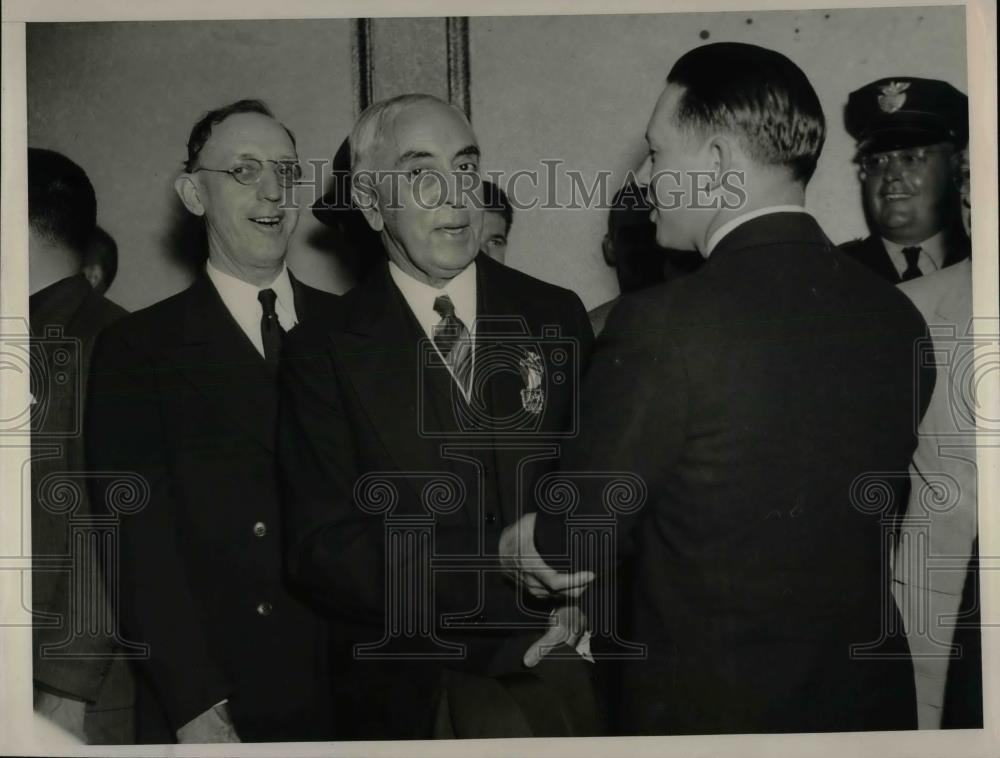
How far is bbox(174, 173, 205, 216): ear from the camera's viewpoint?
96.1 inches

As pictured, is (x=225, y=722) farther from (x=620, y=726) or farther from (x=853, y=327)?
(x=853, y=327)

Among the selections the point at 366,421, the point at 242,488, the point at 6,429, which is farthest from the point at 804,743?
the point at 6,429

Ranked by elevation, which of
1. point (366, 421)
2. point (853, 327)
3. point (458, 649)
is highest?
point (853, 327)

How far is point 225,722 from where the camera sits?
2.44 meters

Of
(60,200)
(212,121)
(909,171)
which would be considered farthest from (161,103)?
(909,171)

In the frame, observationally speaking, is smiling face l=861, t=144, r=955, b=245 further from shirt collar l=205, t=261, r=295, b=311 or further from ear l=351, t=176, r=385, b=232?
shirt collar l=205, t=261, r=295, b=311

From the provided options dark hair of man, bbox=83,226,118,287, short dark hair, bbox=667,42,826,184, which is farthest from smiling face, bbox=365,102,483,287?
dark hair of man, bbox=83,226,118,287

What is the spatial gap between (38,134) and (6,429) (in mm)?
745

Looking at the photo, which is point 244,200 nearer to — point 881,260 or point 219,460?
point 219,460

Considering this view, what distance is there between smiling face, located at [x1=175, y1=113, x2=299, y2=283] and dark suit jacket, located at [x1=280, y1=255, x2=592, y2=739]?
8.8 inches

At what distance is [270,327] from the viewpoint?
245 centimetres

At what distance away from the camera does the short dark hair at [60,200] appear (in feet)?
8.14

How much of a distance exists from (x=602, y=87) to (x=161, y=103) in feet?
3.59

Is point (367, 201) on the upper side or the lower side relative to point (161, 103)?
lower
